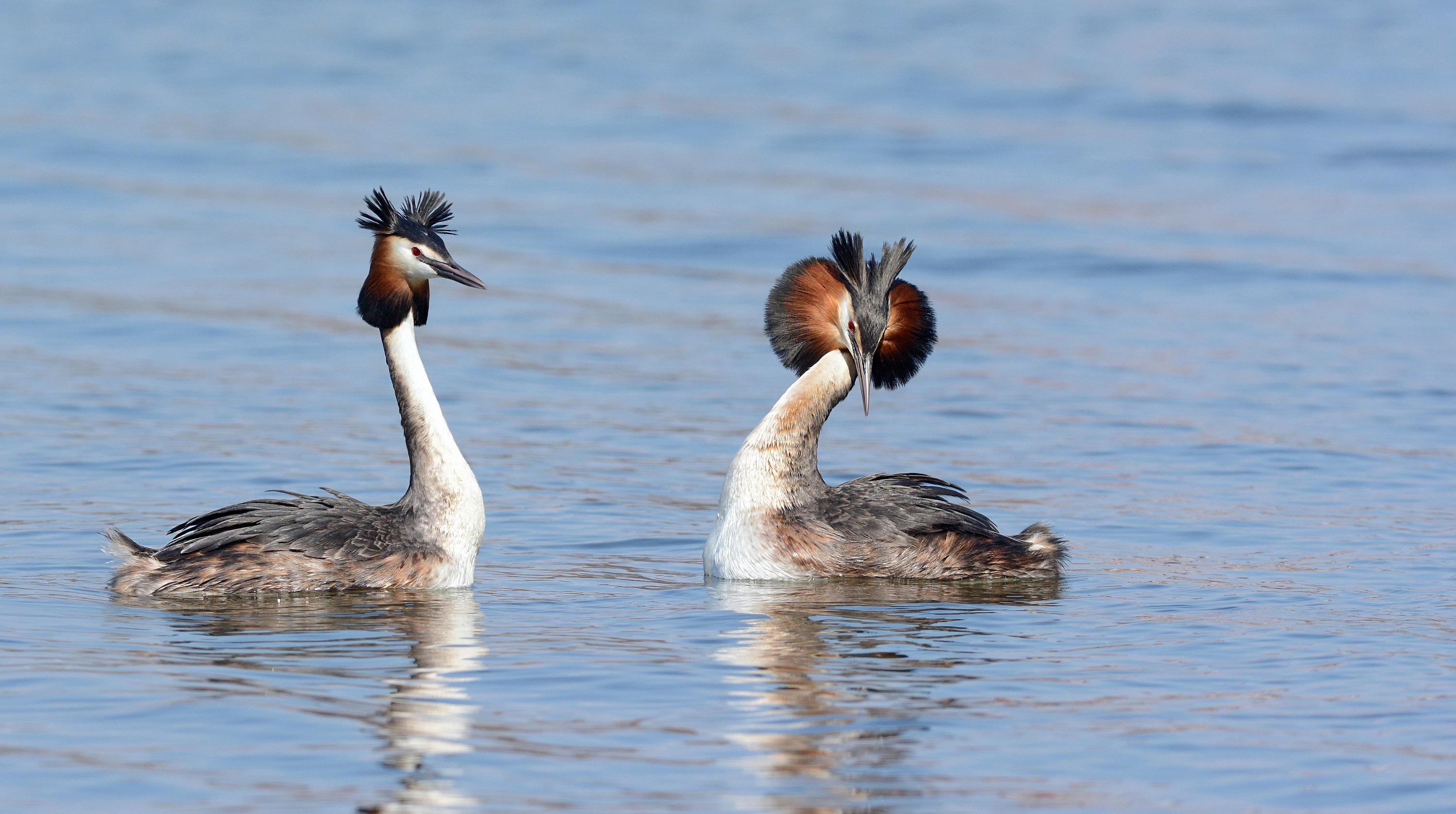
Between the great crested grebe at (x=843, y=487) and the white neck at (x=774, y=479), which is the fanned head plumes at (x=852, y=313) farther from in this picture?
the white neck at (x=774, y=479)

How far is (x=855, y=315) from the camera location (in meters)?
11.2

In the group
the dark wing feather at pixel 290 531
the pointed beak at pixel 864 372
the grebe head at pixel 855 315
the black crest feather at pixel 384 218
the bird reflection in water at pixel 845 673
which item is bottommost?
the bird reflection in water at pixel 845 673

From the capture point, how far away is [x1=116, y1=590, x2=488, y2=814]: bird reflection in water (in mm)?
7551

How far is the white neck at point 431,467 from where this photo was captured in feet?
34.4

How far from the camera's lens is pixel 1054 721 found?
26.5ft

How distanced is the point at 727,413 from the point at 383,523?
5309mm

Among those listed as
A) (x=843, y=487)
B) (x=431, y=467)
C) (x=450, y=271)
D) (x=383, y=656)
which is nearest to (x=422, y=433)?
(x=431, y=467)

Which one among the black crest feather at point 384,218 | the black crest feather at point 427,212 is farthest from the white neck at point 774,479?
the black crest feather at point 384,218

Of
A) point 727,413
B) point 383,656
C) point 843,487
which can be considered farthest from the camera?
point 727,413

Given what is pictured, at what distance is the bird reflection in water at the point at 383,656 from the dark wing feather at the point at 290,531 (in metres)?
0.22

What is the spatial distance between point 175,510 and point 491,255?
10160 millimetres

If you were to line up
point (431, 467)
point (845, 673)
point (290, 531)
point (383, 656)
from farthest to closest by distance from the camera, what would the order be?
point (431, 467)
point (290, 531)
point (383, 656)
point (845, 673)

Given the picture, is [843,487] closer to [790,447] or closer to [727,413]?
[790,447]

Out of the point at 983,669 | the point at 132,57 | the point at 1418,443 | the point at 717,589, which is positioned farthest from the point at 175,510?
the point at 132,57
